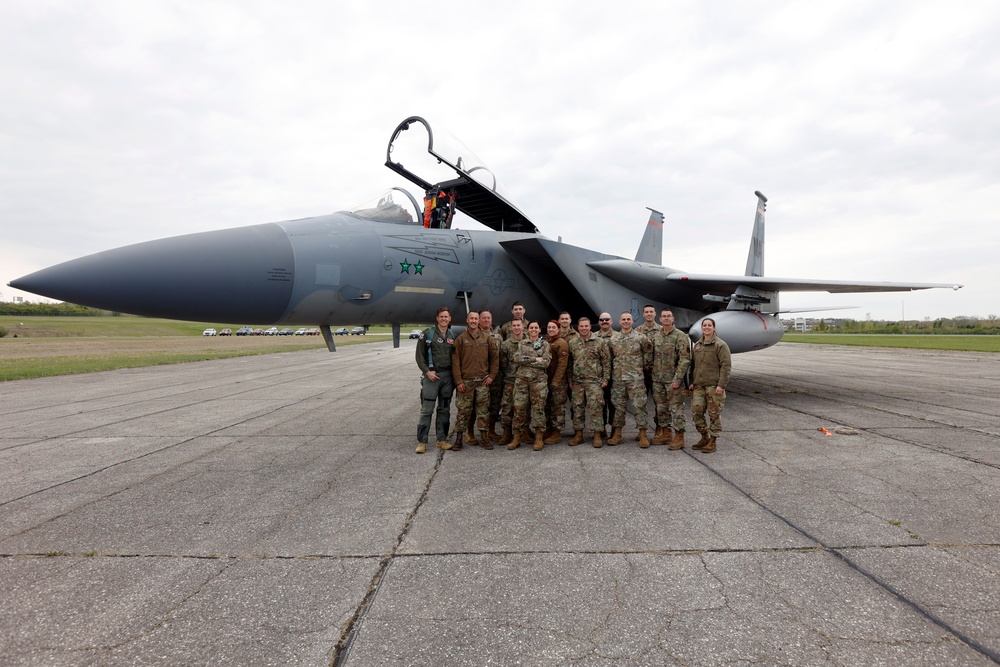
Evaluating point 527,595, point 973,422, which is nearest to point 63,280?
point 527,595

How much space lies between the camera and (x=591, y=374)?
5109 mm

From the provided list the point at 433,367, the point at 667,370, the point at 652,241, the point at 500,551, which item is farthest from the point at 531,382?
the point at 652,241

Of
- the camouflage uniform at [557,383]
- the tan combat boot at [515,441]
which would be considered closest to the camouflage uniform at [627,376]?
the camouflage uniform at [557,383]

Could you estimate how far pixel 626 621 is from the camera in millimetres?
2008

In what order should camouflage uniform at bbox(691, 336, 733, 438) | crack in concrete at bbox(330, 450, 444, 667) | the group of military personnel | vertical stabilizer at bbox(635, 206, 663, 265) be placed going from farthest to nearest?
vertical stabilizer at bbox(635, 206, 663, 265), the group of military personnel, camouflage uniform at bbox(691, 336, 733, 438), crack in concrete at bbox(330, 450, 444, 667)

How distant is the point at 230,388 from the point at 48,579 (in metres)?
8.66

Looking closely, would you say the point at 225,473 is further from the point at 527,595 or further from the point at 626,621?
the point at 626,621

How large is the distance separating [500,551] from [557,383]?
8.93ft

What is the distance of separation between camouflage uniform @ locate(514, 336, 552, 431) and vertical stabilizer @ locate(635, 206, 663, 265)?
754 cm

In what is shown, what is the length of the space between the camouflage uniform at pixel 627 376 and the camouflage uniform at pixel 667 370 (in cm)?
16

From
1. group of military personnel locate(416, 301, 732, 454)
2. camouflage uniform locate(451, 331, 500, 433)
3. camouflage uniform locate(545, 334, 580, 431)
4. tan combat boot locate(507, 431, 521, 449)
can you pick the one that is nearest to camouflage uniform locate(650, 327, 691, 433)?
group of military personnel locate(416, 301, 732, 454)

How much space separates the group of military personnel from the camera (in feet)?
16.1

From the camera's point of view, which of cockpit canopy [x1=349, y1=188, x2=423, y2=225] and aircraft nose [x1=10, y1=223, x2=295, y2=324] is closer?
aircraft nose [x1=10, y1=223, x2=295, y2=324]

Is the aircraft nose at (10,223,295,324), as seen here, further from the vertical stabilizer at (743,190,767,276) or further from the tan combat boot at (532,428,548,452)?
the vertical stabilizer at (743,190,767,276)
